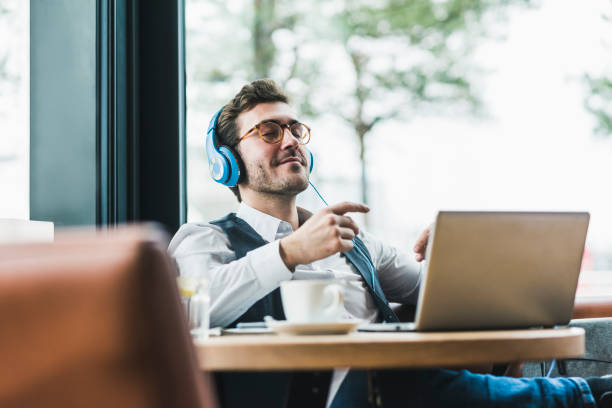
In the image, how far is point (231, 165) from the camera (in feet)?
6.45

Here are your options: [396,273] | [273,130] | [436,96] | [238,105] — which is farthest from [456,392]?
[436,96]

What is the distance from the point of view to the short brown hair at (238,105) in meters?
2.04

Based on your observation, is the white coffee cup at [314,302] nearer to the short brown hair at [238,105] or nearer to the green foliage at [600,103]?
the short brown hair at [238,105]

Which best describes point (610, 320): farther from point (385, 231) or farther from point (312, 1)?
point (312, 1)

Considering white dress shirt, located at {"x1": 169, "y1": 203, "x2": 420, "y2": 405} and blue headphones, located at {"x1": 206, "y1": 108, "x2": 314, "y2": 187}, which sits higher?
blue headphones, located at {"x1": 206, "y1": 108, "x2": 314, "y2": 187}

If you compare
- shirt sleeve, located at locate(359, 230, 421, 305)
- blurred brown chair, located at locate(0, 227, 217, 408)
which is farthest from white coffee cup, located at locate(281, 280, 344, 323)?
shirt sleeve, located at locate(359, 230, 421, 305)

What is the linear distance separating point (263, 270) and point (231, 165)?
603 mm

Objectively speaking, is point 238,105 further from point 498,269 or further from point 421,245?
point 498,269

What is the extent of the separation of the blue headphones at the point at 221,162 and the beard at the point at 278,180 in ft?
0.19

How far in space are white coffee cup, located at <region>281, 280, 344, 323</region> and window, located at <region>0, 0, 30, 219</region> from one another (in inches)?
41.6

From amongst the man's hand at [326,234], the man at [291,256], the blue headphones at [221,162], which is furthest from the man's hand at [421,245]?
the blue headphones at [221,162]

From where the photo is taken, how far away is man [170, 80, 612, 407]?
4.16 feet

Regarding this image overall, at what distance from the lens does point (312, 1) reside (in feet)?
10.6

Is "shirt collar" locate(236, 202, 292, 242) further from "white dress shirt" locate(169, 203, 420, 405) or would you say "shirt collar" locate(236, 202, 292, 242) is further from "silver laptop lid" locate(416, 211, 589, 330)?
"silver laptop lid" locate(416, 211, 589, 330)
